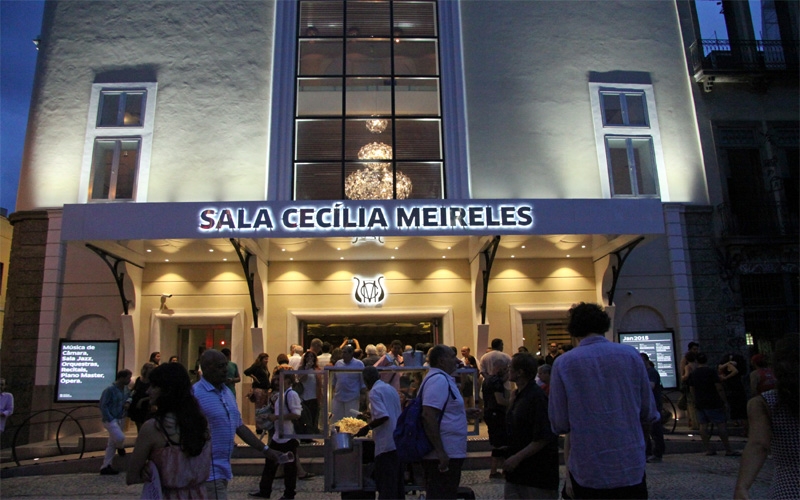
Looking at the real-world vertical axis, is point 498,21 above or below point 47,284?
above

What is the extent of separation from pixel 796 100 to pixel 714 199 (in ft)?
11.8

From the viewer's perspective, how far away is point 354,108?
54.4ft

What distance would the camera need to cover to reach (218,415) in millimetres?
4660

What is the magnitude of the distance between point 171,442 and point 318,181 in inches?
491

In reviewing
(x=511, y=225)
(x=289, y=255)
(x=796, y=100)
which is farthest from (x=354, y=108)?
(x=796, y=100)

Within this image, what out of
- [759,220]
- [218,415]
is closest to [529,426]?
[218,415]

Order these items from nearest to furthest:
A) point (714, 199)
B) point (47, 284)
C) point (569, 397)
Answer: point (569, 397), point (47, 284), point (714, 199)

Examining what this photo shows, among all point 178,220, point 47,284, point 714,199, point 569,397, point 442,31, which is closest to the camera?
point 569,397

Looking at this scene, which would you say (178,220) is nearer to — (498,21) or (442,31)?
(442,31)

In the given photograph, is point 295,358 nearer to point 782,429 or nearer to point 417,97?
point 417,97

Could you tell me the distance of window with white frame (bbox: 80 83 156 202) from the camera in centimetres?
1550

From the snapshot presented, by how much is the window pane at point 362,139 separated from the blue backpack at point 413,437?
11.3m

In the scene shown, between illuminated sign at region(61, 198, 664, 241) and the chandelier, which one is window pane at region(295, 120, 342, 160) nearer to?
the chandelier

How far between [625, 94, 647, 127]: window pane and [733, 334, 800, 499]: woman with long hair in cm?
1378
